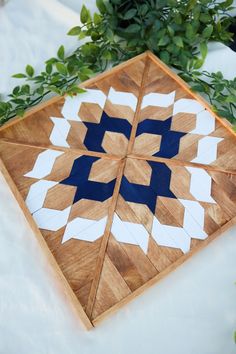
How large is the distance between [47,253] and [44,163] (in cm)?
23

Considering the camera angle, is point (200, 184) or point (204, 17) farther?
point (204, 17)

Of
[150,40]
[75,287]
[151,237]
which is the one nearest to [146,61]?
A: [150,40]

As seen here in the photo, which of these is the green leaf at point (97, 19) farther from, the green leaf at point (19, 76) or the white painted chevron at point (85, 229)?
the white painted chevron at point (85, 229)

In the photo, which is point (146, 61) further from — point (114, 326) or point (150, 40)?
point (114, 326)

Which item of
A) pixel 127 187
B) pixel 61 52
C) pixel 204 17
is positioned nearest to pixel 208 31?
pixel 204 17

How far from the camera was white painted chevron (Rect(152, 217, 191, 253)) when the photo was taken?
32.2 inches

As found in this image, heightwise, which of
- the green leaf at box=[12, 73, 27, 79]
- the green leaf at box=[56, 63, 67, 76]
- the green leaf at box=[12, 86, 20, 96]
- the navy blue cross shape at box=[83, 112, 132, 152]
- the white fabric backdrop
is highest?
the green leaf at box=[12, 73, 27, 79]

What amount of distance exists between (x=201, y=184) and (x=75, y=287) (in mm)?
359

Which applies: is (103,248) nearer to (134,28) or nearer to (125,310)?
(125,310)

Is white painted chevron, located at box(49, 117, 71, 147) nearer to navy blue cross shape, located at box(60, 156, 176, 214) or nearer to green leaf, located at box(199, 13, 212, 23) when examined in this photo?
navy blue cross shape, located at box(60, 156, 176, 214)

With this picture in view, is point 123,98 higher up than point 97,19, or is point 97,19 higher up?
point 97,19

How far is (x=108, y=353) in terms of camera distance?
74cm

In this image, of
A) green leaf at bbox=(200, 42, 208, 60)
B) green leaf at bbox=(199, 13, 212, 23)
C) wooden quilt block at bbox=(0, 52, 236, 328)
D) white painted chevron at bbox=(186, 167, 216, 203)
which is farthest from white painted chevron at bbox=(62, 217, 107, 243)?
green leaf at bbox=(199, 13, 212, 23)

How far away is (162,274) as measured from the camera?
780mm
